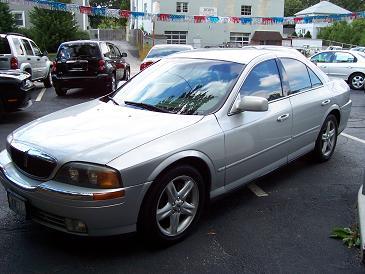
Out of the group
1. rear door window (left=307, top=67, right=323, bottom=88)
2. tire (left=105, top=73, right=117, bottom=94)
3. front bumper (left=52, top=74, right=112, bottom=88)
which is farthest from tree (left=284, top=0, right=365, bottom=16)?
rear door window (left=307, top=67, right=323, bottom=88)

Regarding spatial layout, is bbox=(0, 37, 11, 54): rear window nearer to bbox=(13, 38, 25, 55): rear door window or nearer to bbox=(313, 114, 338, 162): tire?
bbox=(13, 38, 25, 55): rear door window

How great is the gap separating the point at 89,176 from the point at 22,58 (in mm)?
10951

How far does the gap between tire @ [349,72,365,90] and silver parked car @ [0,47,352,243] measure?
1080 centimetres

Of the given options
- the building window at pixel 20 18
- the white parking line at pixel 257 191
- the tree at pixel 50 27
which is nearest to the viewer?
the white parking line at pixel 257 191

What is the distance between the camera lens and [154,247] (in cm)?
357

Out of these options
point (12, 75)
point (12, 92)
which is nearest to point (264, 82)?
point (12, 92)

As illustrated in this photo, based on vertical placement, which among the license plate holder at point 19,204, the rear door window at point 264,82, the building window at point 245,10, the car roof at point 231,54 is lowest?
the license plate holder at point 19,204

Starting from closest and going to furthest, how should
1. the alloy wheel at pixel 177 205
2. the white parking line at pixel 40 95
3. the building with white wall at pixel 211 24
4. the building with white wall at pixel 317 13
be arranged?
the alloy wheel at pixel 177 205, the white parking line at pixel 40 95, the building with white wall at pixel 211 24, the building with white wall at pixel 317 13

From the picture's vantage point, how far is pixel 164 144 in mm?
3512

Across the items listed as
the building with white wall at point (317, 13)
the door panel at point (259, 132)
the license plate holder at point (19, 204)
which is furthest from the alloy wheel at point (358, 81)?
the building with white wall at point (317, 13)

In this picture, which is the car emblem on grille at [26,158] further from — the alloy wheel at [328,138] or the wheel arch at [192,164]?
the alloy wheel at [328,138]

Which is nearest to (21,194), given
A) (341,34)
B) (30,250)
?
(30,250)

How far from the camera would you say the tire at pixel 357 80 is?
15.2m

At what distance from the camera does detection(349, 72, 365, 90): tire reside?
15211mm
